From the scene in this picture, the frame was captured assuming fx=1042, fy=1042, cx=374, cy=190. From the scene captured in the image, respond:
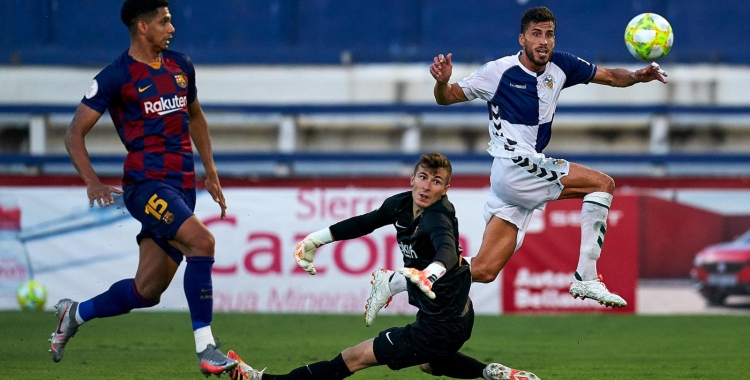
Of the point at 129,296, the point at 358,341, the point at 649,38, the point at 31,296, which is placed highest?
the point at 649,38

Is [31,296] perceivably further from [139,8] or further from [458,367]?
[458,367]

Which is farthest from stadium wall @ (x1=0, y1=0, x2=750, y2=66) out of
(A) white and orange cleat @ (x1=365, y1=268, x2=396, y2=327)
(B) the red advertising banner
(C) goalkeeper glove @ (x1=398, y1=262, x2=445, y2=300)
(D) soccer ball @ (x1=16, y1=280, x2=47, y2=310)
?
(C) goalkeeper glove @ (x1=398, y1=262, x2=445, y2=300)

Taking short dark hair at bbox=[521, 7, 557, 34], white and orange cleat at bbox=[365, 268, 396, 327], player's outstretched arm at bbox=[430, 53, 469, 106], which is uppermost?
short dark hair at bbox=[521, 7, 557, 34]

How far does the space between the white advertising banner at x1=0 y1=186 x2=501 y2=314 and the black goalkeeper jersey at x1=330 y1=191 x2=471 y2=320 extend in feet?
21.5

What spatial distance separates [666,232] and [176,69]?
26.3 feet

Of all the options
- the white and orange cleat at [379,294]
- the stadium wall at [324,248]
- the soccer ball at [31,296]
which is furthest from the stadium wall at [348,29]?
the white and orange cleat at [379,294]

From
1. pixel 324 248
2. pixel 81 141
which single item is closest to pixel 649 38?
pixel 81 141

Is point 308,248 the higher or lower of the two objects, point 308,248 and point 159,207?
the lower

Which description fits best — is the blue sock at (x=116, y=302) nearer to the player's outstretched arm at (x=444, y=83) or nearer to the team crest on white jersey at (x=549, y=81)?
the player's outstretched arm at (x=444, y=83)

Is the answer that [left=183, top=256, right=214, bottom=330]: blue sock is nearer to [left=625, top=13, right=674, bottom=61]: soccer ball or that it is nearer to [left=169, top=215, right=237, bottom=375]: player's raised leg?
[left=169, top=215, right=237, bottom=375]: player's raised leg

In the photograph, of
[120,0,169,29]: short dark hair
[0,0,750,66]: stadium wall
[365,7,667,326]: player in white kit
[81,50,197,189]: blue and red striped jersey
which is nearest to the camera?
[81,50,197,189]: blue and red striped jersey

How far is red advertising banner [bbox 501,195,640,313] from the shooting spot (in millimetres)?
12586

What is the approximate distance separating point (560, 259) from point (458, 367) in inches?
264

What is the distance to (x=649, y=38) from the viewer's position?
7055 mm
